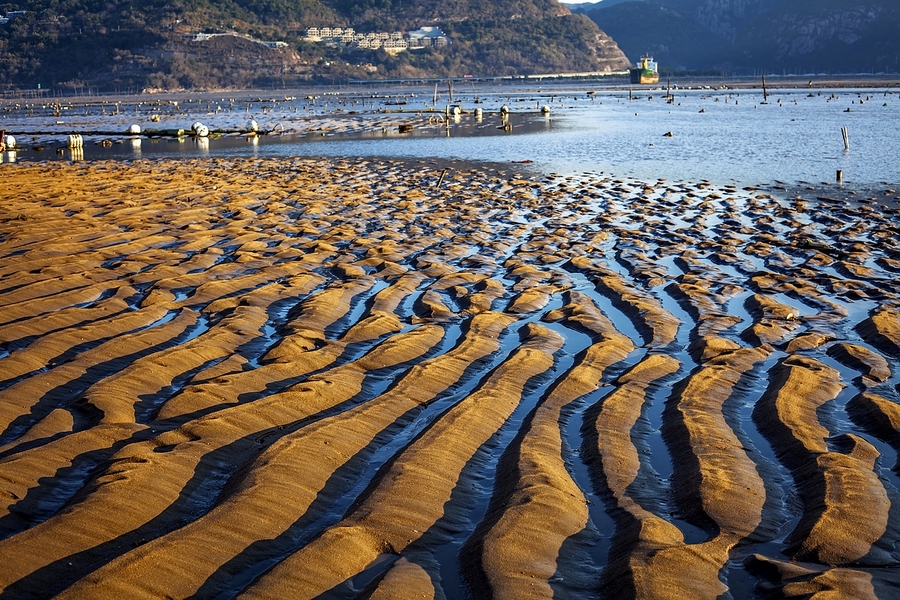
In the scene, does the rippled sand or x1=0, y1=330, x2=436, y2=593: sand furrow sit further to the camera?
the rippled sand

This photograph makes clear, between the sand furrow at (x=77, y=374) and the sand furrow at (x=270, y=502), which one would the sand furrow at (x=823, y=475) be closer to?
the sand furrow at (x=270, y=502)

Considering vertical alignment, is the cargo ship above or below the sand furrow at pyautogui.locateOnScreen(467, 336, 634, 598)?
above

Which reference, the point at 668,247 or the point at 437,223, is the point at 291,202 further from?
the point at 668,247

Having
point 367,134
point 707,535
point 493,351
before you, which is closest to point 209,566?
point 707,535

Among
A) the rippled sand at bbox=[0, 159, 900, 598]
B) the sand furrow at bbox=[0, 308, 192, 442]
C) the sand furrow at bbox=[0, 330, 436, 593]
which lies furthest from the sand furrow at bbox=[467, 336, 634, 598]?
the sand furrow at bbox=[0, 308, 192, 442]

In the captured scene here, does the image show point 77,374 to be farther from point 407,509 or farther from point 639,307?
point 639,307

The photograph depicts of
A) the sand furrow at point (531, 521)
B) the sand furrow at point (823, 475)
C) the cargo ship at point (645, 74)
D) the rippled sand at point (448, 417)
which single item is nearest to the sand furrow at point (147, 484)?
the rippled sand at point (448, 417)

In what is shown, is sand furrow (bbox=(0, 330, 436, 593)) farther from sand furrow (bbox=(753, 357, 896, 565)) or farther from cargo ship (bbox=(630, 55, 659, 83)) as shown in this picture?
cargo ship (bbox=(630, 55, 659, 83))

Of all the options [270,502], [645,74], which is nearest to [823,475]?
[270,502]
